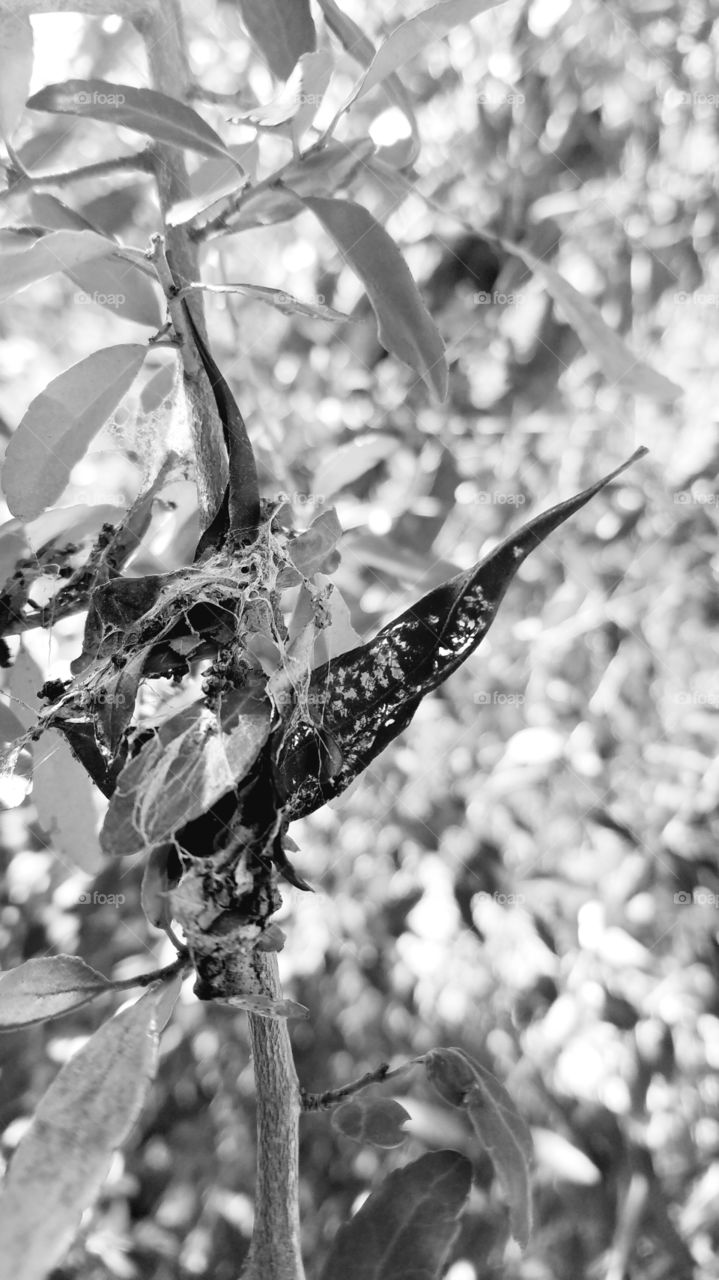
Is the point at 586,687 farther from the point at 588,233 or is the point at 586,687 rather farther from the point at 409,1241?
the point at 409,1241

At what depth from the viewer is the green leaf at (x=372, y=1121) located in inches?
13.1

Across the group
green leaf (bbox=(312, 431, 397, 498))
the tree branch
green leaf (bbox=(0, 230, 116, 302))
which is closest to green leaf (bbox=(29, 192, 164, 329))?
green leaf (bbox=(0, 230, 116, 302))

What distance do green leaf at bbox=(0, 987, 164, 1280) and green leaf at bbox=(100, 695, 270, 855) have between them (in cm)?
5

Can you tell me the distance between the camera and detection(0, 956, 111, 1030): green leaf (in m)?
0.27

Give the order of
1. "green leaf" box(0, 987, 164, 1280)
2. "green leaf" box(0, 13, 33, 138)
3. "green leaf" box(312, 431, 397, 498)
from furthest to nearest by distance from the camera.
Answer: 1. "green leaf" box(312, 431, 397, 498)
2. "green leaf" box(0, 13, 33, 138)
3. "green leaf" box(0, 987, 164, 1280)

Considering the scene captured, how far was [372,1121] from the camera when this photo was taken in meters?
0.34

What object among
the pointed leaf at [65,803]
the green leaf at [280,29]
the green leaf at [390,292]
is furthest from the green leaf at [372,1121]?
the green leaf at [280,29]

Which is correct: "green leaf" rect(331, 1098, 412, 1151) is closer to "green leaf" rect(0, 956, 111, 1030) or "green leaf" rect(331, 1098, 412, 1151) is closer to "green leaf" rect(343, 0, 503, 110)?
"green leaf" rect(0, 956, 111, 1030)

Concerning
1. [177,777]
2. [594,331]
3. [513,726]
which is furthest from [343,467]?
[513,726]

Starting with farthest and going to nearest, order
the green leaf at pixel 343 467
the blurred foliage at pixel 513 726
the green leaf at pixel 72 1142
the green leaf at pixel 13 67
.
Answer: the blurred foliage at pixel 513 726
the green leaf at pixel 343 467
the green leaf at pixel 13 67
the green leaf at pixel 72 1142

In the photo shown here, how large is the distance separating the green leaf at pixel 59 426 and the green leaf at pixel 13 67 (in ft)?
0.27

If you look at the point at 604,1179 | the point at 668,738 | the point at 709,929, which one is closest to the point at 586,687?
the point at 668,738

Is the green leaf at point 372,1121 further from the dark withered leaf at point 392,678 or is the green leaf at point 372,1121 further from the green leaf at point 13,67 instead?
the green leaf at point 13,67

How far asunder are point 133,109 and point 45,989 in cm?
25
